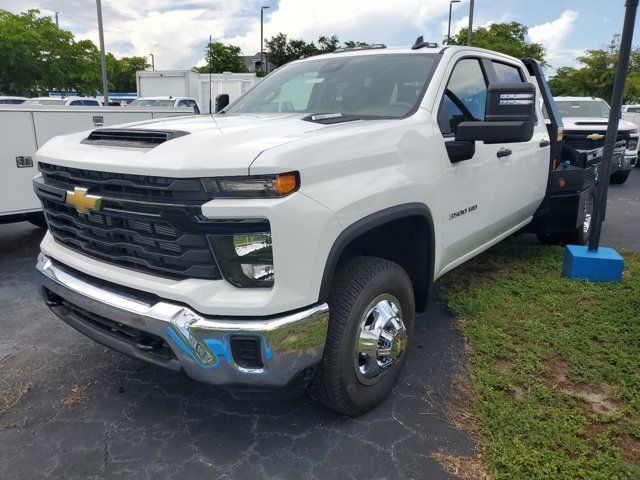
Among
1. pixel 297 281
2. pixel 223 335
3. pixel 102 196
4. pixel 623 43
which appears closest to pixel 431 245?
pixel 297 281

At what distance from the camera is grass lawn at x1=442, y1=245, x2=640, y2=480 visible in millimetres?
2404

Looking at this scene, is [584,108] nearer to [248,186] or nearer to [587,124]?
[587,124]

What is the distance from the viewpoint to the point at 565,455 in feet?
7.88

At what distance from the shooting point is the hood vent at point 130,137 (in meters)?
2.32

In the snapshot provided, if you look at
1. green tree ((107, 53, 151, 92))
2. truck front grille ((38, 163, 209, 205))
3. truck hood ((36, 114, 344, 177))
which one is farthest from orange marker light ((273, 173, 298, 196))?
green tree ((107, 53, 151, 92))

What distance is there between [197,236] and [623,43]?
12.9ft

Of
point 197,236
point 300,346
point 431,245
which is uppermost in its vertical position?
point 197,236

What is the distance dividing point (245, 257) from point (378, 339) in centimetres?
93

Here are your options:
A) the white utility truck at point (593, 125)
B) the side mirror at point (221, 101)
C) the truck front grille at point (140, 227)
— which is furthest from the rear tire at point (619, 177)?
the truck front grille at point (140, 227)

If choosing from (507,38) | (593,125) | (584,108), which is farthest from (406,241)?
(507,38)

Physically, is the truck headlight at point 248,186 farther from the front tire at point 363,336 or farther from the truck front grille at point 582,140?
the truck front grille at point 582,140

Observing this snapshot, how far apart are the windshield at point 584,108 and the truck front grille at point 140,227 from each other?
11.2 m

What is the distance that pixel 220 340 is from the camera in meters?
2.07

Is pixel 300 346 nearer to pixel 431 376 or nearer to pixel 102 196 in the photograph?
pixel 102 196
